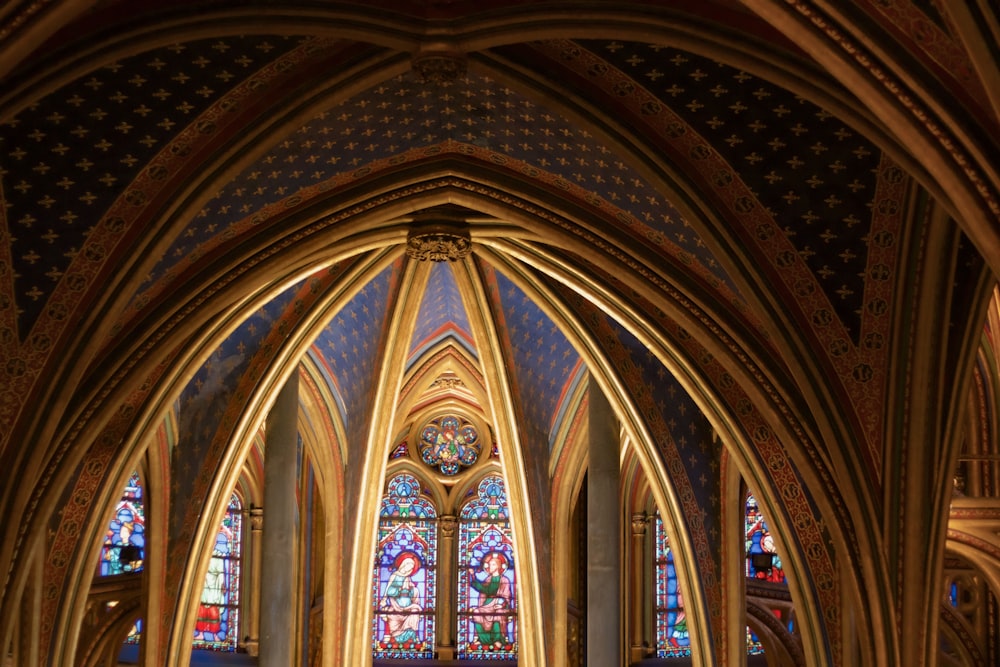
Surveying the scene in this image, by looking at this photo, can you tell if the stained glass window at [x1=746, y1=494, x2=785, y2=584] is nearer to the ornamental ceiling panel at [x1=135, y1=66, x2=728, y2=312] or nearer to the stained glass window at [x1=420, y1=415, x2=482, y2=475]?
the stained glass window at [x1=420, y1=415, x2=482, y2=475]

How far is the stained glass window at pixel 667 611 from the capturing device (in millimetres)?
21266

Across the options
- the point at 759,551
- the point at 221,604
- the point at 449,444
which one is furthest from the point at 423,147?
the point at 221,604

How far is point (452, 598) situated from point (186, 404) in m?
7.30

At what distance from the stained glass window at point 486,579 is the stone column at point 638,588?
6.31 feet

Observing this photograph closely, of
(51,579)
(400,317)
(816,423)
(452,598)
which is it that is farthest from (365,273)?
(452,598)

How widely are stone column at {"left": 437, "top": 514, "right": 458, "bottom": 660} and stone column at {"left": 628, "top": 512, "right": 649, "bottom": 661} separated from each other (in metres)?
2.69

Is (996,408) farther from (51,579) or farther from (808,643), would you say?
(51,579)

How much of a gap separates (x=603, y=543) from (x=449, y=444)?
6.88 m

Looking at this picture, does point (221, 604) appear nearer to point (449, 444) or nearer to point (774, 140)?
point (449, 444)

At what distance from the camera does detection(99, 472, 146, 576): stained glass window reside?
19.2 metres

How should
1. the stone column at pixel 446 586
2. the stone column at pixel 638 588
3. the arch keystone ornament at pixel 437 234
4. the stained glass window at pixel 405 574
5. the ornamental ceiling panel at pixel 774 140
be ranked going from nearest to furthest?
1. the ornamental ceiling panel at pixel 774 140
2. the arch keystone ornament at pixel 437 234
3. the stone column at pixel 638 588
4. the stone column at pixel 446 586
5. the stained glass window at pixel 405 574

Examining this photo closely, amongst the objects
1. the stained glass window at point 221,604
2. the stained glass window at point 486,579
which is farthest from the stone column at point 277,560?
the stained glass window at point 486,579

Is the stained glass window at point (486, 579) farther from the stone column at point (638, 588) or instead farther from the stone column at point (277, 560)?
the stone column at point (277, 560)

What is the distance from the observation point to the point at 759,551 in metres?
19.5
